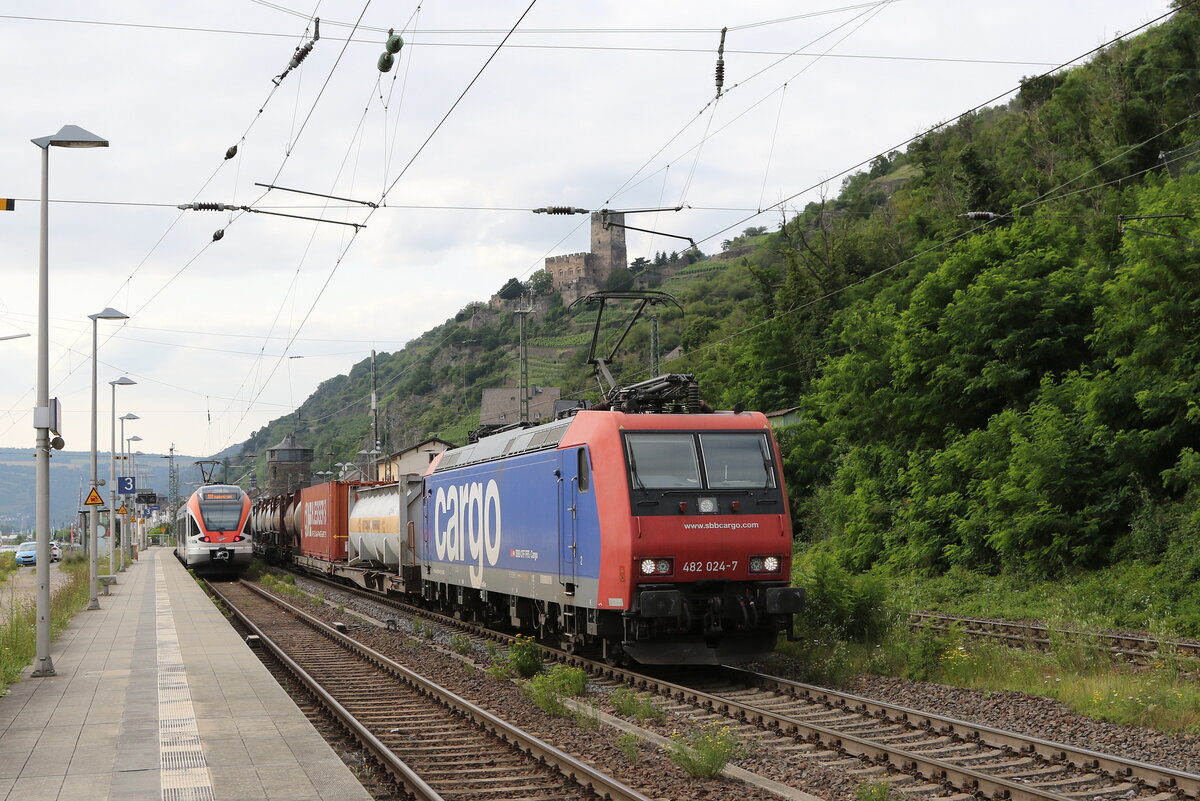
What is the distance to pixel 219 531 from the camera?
43281 mm

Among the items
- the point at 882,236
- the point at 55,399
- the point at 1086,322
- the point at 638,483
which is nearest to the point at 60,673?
the point at 55,399

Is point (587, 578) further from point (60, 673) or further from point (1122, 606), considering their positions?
point (1122, 606)

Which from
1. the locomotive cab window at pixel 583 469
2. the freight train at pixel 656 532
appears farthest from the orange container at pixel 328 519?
the locomotive cab window at pixel 583 469

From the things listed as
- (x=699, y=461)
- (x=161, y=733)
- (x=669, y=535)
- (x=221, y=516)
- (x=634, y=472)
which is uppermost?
(x=699, y=461)

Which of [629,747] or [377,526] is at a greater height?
[377,526]

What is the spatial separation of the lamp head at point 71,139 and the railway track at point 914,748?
33.8ft

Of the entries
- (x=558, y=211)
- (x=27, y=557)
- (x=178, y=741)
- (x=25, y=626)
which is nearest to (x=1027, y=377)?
(x=558, y=211)

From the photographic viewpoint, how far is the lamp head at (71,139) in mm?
15781

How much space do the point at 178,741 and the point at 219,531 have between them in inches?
1357

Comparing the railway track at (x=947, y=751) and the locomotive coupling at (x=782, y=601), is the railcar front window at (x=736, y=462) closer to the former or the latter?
the locomotive coupling at (x=782, y=601)

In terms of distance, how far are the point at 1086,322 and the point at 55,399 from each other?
22.5 meters

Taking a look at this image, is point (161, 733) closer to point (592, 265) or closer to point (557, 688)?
point (557, 688)

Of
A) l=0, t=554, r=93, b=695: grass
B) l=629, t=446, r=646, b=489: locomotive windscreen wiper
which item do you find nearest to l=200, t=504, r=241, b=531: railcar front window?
l=0, t=554, r=93, b=695: grass

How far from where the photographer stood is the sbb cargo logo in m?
19.3
